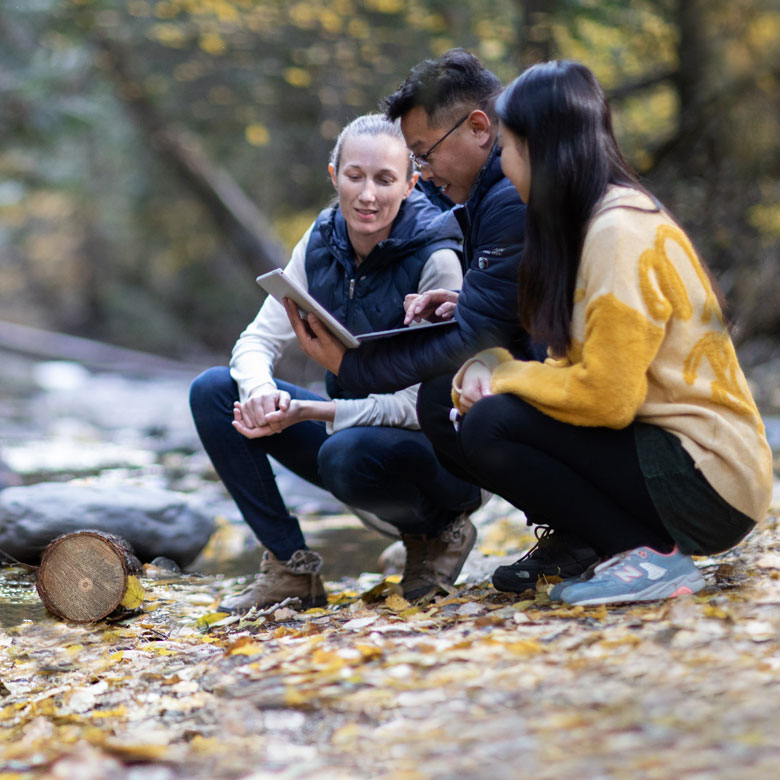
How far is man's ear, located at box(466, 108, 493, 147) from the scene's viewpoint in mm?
3113

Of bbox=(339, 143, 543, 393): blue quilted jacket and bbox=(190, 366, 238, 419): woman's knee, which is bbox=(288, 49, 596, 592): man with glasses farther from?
bbox=(190, 366, 238, 419): woman's knee

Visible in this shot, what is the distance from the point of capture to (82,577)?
3471 millimetres

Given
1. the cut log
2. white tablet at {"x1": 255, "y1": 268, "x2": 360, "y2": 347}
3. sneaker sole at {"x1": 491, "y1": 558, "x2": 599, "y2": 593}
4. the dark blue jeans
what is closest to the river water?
the dark blue jeans

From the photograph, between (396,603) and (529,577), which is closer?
(529,577)

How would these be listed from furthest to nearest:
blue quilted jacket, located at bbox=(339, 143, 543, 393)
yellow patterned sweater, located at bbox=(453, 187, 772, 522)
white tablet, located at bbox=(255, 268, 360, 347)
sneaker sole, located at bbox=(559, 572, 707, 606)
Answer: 1. white tablet, located at bbox=(255, 268, 360, 347)
2. blue quilted jacket, located at bbox=(339, 143, 543, 393)
3. sneaker sole, located at bbox=(559, 572, 707, 606)
4. yellow patterned sweater, located at bbox=(453, 187, 772, 522)

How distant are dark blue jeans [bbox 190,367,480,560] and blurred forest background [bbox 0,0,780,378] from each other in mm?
7069

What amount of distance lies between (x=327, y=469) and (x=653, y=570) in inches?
45.4

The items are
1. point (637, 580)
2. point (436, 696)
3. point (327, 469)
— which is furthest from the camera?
point (327, 469)

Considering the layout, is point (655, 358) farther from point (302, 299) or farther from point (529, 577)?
point (302, 299)

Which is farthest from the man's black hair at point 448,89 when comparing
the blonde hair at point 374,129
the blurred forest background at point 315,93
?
the blurred forest background at point 315,93

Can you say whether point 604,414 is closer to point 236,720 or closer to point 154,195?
point 236,720

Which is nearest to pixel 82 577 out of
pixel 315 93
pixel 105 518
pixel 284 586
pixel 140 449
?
pixel 284 586

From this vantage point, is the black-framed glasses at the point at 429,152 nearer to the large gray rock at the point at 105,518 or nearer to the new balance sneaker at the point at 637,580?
the new balance sneaker at the point at 637,580

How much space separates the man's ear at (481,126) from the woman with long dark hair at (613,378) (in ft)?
1.26
